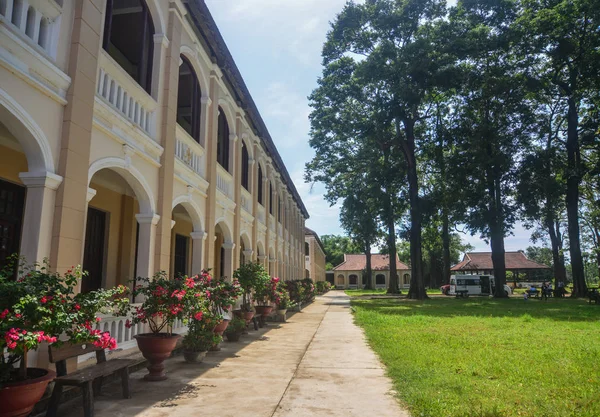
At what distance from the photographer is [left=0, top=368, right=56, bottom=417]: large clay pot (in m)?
3.09

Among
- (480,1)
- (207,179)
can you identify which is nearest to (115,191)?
(207,179)

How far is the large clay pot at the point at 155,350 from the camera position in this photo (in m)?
5.62

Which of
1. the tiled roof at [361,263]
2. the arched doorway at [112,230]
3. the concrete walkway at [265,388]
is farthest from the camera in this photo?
the tiled roof at [361,263]

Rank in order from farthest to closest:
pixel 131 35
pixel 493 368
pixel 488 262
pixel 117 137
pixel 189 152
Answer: pixel 488 262
pixel 131 35
pixel 189 152
pixel 117 137
pixel 493 368

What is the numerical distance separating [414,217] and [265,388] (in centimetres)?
2292

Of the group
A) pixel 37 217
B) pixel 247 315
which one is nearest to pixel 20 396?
pixel 37 217

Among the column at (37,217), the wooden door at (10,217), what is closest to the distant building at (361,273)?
the wooden door at (10,217)

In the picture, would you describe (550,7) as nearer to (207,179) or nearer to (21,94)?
(207,179)

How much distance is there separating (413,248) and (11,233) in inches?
941

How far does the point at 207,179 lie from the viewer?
1073 cm

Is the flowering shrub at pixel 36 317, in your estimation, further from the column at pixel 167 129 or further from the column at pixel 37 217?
the column at pixel 167 129

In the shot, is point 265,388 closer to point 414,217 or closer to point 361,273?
point 414,217

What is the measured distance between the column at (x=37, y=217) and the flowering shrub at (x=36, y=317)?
1025mm

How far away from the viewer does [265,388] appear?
5.36 m
